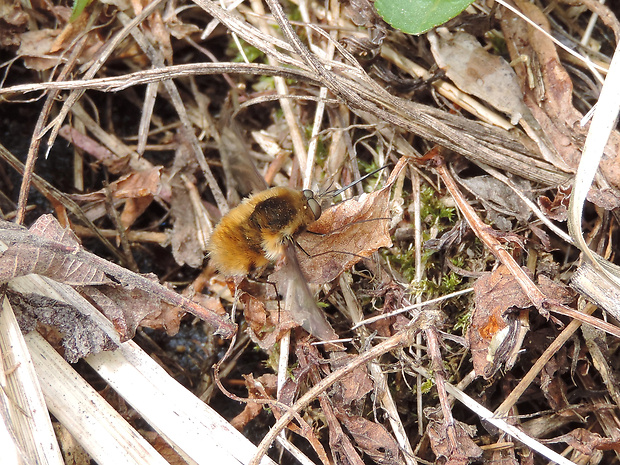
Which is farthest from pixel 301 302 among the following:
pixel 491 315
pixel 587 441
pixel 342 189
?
pixel 587 441

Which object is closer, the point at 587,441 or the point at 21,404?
the point at 21,404

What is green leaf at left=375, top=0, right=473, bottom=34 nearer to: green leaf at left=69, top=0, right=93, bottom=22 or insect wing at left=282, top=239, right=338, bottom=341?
insect wing at left=282, top=239, right=338, bottom=341

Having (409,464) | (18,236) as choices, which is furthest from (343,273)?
(18,236)

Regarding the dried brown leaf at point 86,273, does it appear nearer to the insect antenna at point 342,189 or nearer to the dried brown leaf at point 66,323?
the dried brown leaf at point 66,323

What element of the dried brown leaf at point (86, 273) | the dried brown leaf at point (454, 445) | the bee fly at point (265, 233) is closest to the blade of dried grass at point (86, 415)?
the dried brown leaf at point (86, 273)

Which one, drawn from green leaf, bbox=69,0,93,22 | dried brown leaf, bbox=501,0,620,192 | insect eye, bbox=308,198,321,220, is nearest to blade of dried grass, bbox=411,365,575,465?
insect eye, bbox=308,198,321,220

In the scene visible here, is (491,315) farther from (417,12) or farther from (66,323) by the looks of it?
(66,323)

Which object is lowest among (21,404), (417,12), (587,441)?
(587,441)

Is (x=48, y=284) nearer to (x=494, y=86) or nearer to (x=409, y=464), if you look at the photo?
(x=409, y=464)
